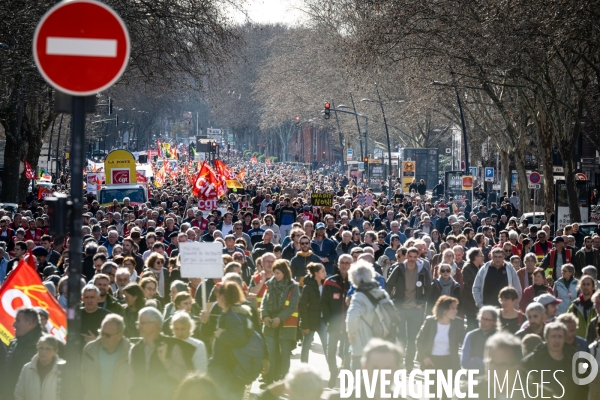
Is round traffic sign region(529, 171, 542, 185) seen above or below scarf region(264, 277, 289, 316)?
above

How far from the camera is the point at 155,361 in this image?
7.74m

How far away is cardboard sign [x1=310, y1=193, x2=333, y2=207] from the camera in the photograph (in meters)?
29.3

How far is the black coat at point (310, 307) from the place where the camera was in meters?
12.0

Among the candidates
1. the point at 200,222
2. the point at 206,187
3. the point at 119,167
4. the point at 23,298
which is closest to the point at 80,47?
the point at 23,298

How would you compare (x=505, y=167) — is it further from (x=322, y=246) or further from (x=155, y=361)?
(x=155, y=361)

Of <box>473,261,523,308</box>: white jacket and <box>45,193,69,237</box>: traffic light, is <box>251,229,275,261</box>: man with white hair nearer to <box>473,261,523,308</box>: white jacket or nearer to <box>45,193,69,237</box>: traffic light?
<box>473,261,523,308</box>: white jacket

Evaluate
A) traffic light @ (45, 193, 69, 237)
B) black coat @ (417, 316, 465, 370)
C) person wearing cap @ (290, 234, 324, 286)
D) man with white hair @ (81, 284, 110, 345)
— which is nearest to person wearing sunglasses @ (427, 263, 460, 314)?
person wearing cap @ (290, 234, 324, 286)

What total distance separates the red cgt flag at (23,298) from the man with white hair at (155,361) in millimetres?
1621

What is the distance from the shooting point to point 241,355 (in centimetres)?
888

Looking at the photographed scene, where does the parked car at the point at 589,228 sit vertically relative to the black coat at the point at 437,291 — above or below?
above

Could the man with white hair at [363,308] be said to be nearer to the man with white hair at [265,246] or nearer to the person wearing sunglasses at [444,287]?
the person wearing sunglasses at [444,287]

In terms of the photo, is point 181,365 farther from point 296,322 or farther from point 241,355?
point 296,322

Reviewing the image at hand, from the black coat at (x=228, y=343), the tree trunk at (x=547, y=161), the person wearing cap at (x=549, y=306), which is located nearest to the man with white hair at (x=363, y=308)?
the black coat at (x=228, y=343)

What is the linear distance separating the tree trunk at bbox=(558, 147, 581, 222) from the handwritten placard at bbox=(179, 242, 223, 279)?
17.7 meters
